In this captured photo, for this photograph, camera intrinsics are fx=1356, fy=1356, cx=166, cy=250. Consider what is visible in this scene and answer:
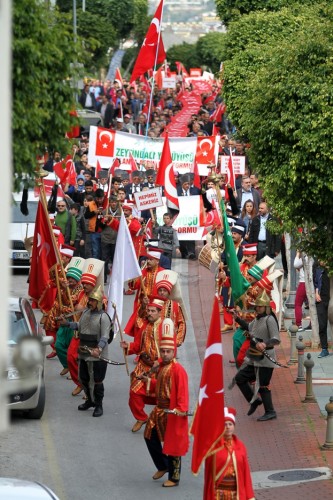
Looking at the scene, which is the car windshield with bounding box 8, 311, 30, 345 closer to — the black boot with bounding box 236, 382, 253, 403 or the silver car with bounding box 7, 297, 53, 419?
the silver car with bounding box 7, 297, 53, 419

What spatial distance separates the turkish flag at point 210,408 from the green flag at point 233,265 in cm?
441

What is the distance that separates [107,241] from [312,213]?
38.6ft

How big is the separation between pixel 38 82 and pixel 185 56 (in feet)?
271

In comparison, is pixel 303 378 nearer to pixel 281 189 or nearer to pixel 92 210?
pixel 281 189

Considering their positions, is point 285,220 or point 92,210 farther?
point 92,210

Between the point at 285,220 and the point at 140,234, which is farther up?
the point at 285,220

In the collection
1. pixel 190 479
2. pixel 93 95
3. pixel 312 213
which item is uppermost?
pixel 312 213

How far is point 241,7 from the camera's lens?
33.5 meters

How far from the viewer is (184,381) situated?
42.5 feet

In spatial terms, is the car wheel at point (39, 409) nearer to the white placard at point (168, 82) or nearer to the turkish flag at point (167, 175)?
the turkish flag at point (167, 175)

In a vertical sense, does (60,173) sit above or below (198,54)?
above

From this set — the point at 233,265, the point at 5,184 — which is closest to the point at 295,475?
the point at 233,265

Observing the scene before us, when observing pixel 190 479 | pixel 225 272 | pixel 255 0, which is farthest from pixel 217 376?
pixel 255 0

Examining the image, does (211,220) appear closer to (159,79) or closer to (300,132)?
(300,132)
